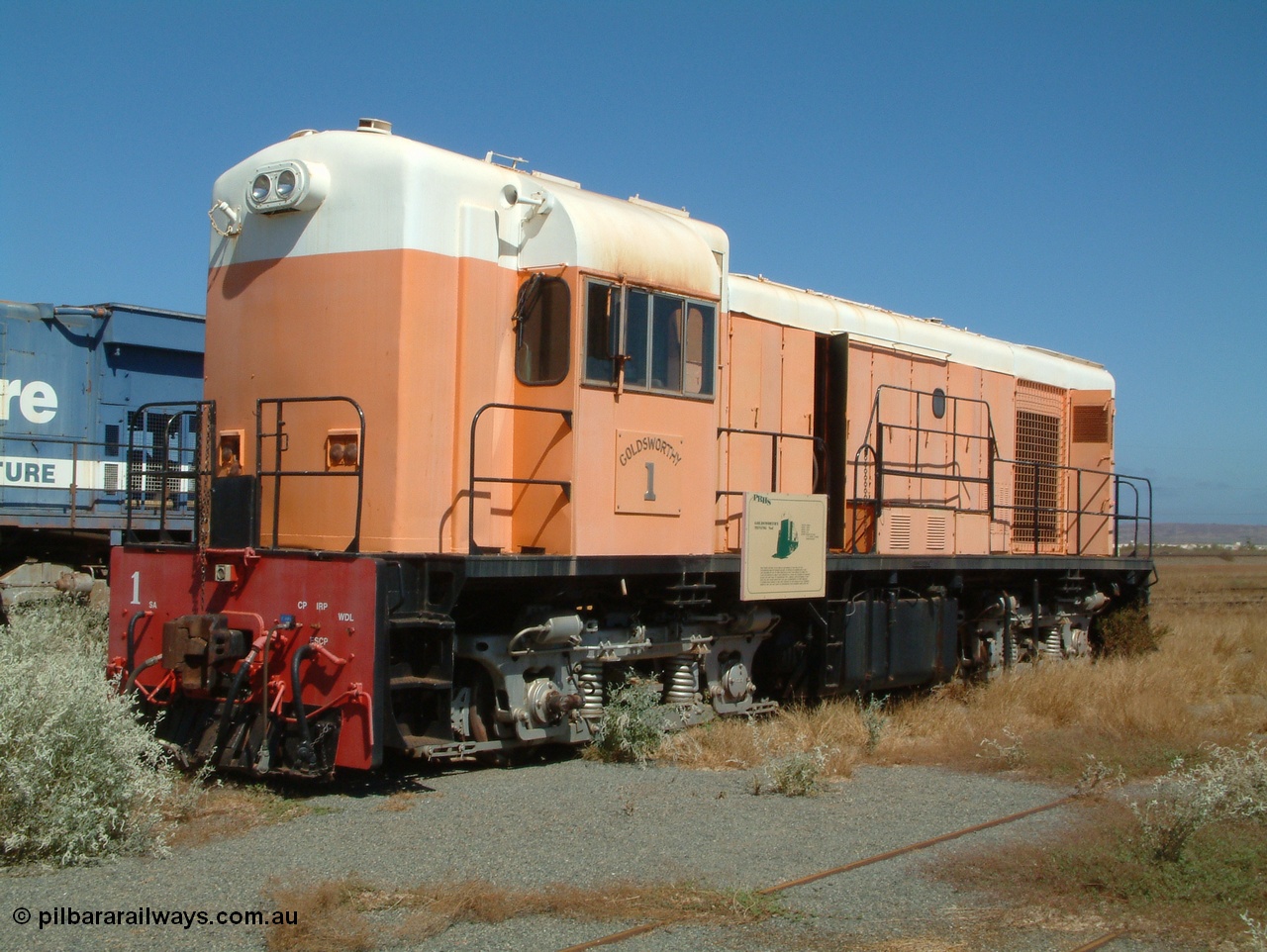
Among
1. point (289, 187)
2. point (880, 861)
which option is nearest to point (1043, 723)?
point (880, 861)

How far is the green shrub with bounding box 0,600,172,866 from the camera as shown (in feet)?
19.3

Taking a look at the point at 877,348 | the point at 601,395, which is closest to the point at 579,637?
the point at 601,395

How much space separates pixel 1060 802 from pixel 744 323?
456cm

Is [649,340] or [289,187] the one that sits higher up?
[289,187]

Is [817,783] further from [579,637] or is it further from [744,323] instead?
[744,323]

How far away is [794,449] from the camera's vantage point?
36.3 feet

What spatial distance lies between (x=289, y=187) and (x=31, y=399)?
11.3m

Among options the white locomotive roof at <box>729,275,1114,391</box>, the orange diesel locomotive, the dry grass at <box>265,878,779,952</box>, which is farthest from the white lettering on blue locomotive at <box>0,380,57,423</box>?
the dry grass at <box>265,878,779,952</box>

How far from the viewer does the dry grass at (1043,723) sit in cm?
905

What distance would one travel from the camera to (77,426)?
18.1m

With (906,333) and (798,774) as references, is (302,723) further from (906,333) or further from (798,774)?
(906,333)

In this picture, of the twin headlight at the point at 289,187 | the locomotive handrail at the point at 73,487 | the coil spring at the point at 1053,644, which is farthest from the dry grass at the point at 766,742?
the locomotive handrail at the point at 73,487

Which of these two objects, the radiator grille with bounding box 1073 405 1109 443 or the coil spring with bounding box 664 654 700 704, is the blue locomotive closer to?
the coil spring with bounding box 664 654 700 704

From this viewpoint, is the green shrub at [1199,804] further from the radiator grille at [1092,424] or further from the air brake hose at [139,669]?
the radiator grille at [1092,424]
